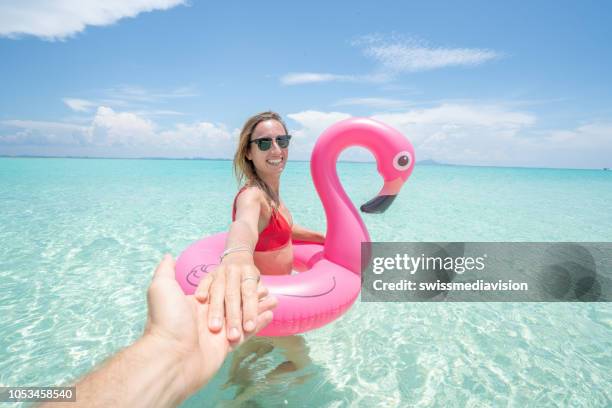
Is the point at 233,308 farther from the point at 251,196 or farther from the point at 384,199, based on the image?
the point at 384,199

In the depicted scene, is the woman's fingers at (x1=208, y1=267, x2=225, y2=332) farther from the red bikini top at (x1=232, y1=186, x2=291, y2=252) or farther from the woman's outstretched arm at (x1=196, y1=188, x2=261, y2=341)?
the red bikini top at (x1=232, y1=186, x2=291, y2=252)

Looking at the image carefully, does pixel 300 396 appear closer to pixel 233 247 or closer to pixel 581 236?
pixel 233 247

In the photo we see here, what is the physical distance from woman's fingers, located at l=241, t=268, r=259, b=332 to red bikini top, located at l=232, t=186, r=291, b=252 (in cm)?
99

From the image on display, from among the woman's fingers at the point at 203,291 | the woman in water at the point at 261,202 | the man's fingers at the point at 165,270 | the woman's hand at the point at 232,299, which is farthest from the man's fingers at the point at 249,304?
the woman in water at the point at 261,202

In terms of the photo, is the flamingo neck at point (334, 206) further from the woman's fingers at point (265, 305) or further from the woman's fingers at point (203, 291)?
the woman's fingers at point (203, 291)

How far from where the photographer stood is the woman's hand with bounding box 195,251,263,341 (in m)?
0.89

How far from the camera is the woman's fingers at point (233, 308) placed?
Result: 89 cm

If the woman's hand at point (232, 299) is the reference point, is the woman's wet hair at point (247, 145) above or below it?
above

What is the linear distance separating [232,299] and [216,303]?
43 millimetres

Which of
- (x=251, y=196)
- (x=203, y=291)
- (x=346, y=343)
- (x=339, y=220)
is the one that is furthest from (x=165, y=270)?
(x=346, y=343)

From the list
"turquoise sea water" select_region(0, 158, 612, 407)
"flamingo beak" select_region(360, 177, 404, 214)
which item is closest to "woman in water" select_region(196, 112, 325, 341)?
"flamingo beak" select_region(360, 177, 404, 214)

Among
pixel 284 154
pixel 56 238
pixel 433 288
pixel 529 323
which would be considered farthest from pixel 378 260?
pixel 56 238

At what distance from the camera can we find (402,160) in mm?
2215

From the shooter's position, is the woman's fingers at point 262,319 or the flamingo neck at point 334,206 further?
the flamingo neck at point 334,206
